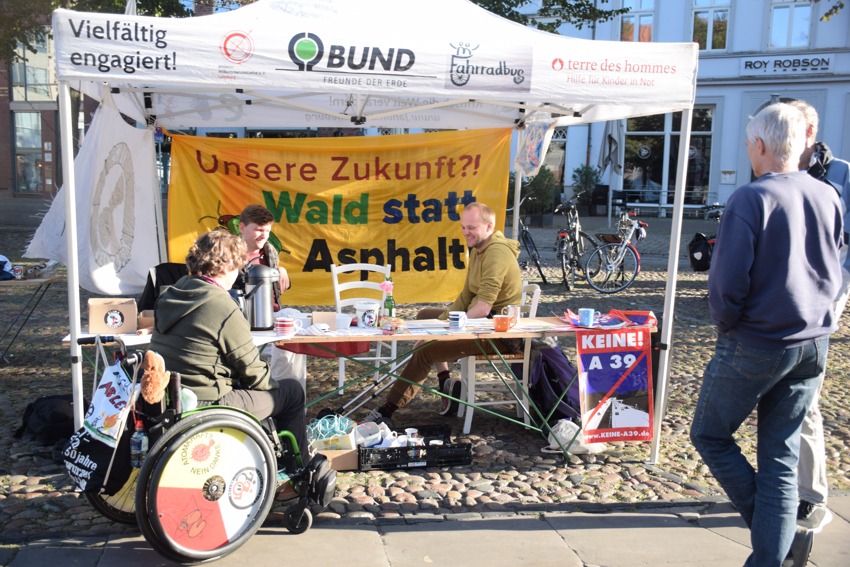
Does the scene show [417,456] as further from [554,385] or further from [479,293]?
[479,293]

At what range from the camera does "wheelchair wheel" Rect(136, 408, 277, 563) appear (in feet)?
9.77

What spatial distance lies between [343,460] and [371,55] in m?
2.19

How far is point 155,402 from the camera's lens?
120 inches

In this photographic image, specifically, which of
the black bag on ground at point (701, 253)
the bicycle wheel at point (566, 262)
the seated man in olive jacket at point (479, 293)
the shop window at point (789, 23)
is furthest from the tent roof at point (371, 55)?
the shop window at point (789, 23)

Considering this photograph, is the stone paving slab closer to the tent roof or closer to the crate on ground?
the crate on ground

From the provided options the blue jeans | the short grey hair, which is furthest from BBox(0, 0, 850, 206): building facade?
the blue jeans

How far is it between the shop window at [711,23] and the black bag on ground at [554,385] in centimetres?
2035

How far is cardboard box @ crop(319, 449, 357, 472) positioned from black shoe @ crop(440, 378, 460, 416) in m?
1.19

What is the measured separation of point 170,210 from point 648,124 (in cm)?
2001

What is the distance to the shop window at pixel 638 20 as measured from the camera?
2258 cm

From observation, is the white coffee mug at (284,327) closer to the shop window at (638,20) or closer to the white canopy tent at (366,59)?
the white canopy tent at (366,59)

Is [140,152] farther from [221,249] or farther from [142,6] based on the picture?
[142,6]

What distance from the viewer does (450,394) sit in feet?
17.5

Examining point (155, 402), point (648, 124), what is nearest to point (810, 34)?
point (648, 124)
